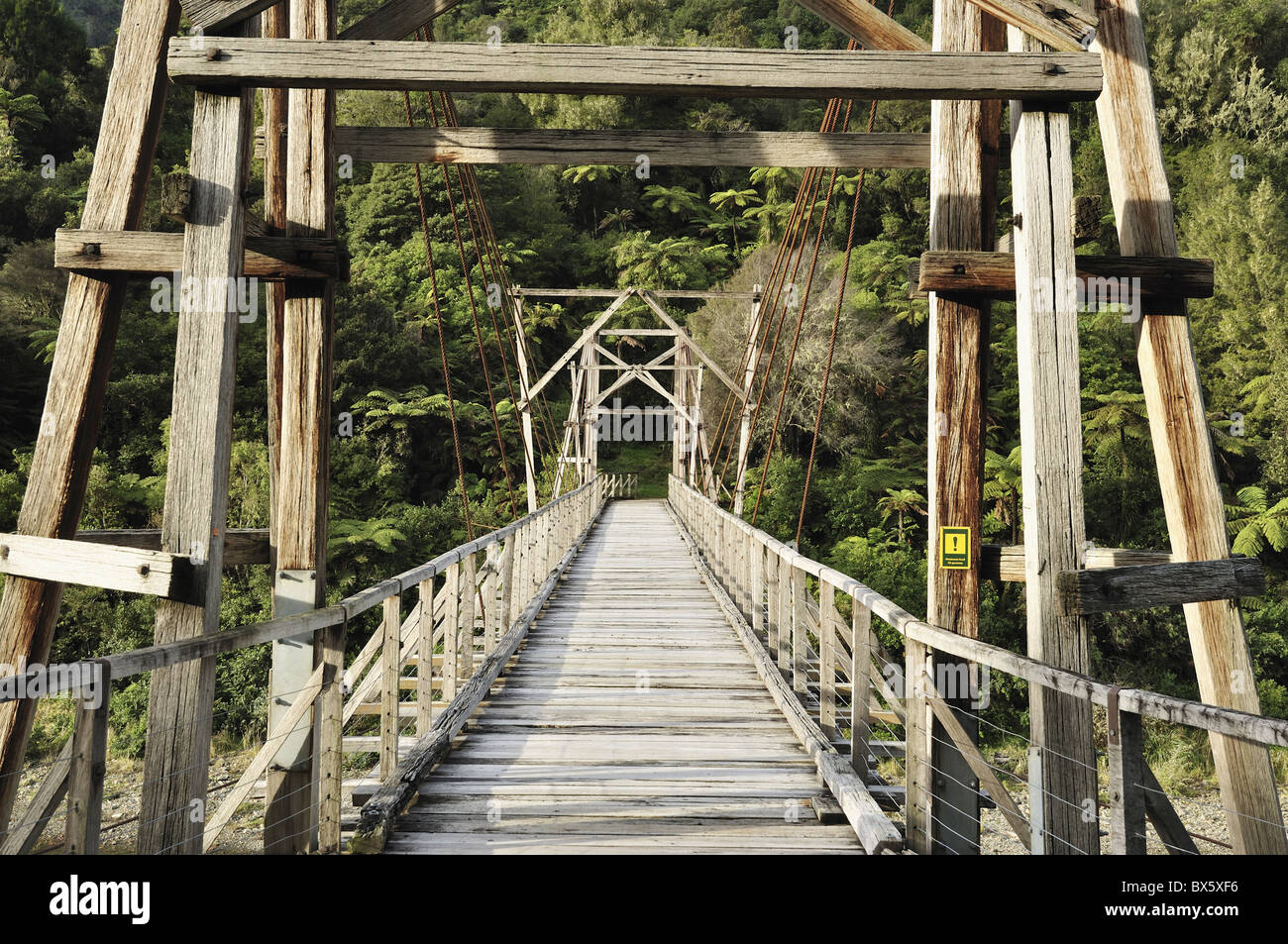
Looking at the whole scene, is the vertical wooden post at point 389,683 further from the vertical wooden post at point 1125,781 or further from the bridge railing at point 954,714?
the vertical wooden post at point 1125,781

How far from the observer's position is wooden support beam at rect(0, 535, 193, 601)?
9.48 ft

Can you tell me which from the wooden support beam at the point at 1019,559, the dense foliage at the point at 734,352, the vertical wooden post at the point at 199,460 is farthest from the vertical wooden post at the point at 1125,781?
the dense foliage at the point at 734,352

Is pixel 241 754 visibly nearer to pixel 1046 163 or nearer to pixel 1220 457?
pixel 1046 163

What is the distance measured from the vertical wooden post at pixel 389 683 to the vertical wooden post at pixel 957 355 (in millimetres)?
2298

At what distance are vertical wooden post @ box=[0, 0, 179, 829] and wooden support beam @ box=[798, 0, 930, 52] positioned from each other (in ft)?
9.63

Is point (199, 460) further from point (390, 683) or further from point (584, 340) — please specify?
point (584, 340)

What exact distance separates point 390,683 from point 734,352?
25.7 metres

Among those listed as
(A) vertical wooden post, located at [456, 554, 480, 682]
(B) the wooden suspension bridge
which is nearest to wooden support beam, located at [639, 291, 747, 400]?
(A) vertical wooden post, located at [456, 554, 480, 682]

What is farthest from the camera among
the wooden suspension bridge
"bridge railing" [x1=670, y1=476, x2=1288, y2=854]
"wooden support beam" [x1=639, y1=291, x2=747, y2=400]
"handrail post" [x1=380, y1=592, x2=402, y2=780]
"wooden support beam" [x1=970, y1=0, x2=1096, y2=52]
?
"wooden support beam" [x1=639, y1=291, x2=747, y2=400]

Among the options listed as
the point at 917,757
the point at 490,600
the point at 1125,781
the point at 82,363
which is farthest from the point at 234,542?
the point at 1125,781

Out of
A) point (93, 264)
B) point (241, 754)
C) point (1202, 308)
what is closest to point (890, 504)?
point (1202, 308)

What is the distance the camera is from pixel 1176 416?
3744mm

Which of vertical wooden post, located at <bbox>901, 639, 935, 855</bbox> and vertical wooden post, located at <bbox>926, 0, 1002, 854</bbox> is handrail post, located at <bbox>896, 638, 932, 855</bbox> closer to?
vertical wooden post, located at <bbox>901, 639, 935, 855</bbox>
